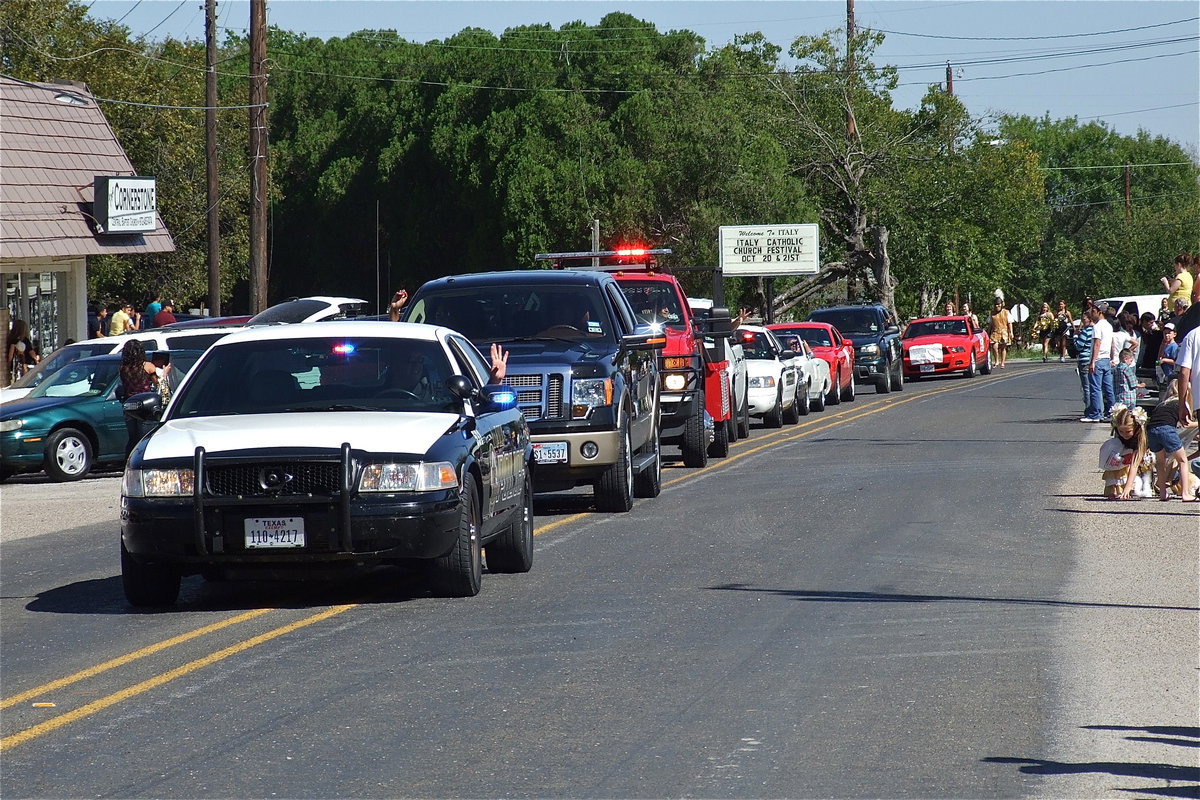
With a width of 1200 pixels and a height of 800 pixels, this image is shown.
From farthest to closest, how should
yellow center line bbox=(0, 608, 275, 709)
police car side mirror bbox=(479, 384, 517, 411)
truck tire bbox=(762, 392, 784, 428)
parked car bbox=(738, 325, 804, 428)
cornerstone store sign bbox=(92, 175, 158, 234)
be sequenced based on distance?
cornerstone store sign bbox=(92, 175, 158, 234) < truck tire bbox=(762, 392, 784, 428) < parked car bbox=(738, 325, 804, 428) < police car side mirror bbox=(479, 384, 517, 411) < yellow center line bbox=(0, 608, 275, 709)

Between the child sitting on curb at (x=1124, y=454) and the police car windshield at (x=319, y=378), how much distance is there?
7317 millimetres

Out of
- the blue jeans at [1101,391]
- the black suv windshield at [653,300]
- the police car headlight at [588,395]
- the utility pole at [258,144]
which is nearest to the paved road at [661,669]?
the police car headlight at [588,395]

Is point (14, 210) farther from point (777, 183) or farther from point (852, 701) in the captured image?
point (777, 183)

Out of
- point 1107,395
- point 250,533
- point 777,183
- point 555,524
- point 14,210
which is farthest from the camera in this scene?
point 777,183

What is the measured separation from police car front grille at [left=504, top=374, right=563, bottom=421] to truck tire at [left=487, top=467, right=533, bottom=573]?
2493 mm

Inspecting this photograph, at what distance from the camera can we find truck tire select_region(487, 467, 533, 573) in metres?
11.4

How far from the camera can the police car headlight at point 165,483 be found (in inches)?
384

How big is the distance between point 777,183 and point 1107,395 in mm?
33685

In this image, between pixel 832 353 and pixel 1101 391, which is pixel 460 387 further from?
pixel 832 353

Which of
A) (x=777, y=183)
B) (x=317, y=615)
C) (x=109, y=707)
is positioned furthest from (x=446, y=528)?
(x=777, y=183)

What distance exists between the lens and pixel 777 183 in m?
59.8

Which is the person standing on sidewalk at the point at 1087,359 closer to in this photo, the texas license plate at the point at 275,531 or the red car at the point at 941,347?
the red car at the point at 941,347

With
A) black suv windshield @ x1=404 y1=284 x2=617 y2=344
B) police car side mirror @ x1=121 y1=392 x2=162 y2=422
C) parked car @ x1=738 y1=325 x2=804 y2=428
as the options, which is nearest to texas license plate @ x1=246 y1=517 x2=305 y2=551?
police car side mirror @ x1=121 y1=392 x2=162 y2=422

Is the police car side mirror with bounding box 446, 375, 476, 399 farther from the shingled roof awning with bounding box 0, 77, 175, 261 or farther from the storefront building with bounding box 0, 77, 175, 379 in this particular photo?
the storefront building with bounding box 0, 77, 175, 379
